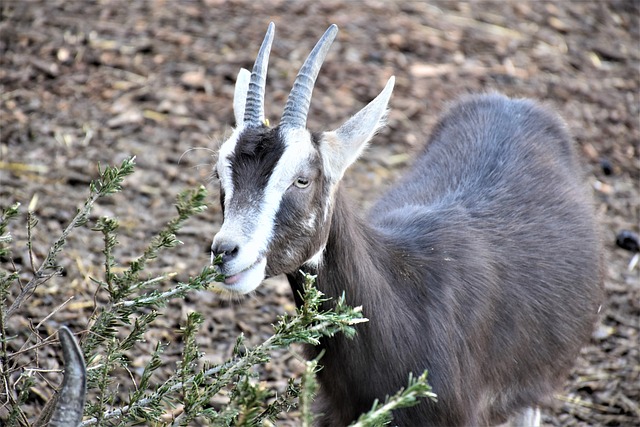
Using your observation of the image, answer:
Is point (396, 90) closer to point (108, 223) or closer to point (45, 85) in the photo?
point (45, 85)

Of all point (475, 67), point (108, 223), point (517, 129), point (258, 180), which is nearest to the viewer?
point (108, 223)

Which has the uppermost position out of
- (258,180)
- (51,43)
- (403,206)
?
(258,180)

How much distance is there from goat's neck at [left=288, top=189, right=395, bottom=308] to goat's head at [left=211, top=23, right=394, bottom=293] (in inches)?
3.0

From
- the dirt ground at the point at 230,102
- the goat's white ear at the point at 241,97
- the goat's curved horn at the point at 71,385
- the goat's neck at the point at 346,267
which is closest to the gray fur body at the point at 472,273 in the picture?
the goat's neck at the point at 346,267

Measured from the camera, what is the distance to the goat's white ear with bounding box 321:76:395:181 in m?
3.69

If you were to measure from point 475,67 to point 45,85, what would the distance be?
3.90 meters

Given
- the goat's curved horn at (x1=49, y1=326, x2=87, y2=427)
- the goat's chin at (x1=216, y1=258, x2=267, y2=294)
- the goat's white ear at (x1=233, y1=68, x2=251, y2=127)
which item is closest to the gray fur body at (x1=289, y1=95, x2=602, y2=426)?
the goat's chin at (x1=216, y1=258, x2=267, y2=294)

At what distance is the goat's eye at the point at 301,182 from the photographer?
3512 mm

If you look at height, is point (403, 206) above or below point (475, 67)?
above

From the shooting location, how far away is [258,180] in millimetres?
3453

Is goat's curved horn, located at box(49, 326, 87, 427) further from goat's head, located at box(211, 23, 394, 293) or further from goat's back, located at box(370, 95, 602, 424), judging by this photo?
goat's back, located at box(370, 95, 602, 424)

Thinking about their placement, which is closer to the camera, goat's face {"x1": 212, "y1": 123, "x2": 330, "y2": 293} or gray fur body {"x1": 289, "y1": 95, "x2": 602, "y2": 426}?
goat's face {"x1": 212, "y1": 123, "x2": 330, "y2": 293}

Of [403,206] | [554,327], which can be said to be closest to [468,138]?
[403,206]

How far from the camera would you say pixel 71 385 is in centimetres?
278
